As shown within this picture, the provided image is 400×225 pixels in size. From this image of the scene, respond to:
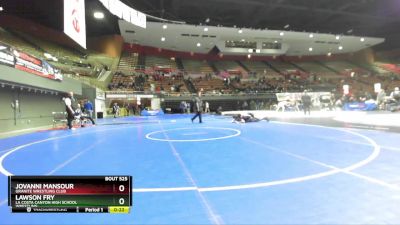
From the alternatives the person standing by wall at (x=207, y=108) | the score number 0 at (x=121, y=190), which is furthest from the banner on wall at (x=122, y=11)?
the score number 0 at (x=121, y=190)

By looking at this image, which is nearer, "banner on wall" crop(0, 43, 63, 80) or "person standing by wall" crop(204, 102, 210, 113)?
"banner on wall" crop(0, 43, 63, 80)

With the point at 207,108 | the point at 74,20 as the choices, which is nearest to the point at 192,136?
the point at 74,20

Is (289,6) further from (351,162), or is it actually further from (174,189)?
(174,189)

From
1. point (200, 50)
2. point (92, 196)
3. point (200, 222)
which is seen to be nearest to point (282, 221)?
point (200, 222)

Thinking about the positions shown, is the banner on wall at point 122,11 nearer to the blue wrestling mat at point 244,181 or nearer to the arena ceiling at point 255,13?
the arena ceiling at point 255,13

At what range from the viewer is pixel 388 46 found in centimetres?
4412

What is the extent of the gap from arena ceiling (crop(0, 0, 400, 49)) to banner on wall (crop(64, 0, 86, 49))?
17.2 metres

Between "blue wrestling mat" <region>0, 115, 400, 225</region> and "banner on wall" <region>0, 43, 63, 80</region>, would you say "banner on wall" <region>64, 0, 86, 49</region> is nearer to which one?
"blue wrestling mat" <region>0, 115, 400, 225</region>

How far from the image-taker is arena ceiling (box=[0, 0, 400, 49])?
1004 inches
